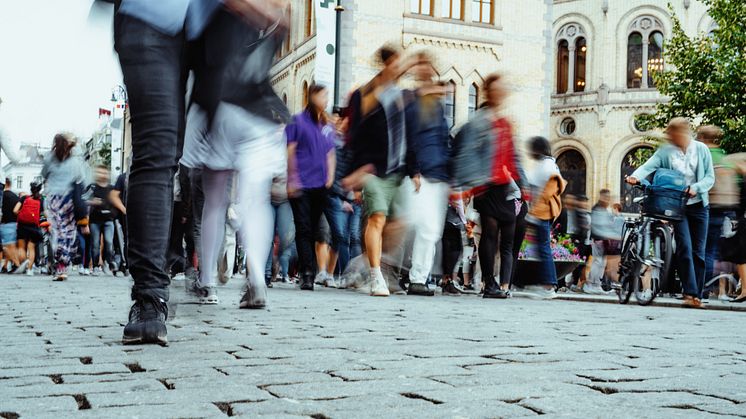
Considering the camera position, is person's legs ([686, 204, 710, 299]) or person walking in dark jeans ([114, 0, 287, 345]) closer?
person walking in dark jeans ([114, 0, 287, 345])

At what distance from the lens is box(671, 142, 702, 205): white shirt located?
920cm

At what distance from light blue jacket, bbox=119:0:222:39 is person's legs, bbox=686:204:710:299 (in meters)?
6.64

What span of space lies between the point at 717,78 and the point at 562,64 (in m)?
16.0

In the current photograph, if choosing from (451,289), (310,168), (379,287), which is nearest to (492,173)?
(379,287)

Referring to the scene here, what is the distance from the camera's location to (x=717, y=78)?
28.6 metres

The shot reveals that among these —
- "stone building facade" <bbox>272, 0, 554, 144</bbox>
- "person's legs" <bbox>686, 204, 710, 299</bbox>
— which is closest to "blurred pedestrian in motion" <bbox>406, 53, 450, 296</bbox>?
"person's legs" <bbox>686, 204, 710, 299</bbox>

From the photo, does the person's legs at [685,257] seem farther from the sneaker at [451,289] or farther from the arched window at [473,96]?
the arched window at [473,96]

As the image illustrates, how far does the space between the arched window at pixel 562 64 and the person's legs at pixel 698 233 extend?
35.8 metres

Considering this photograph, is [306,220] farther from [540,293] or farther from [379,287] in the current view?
[540,293]

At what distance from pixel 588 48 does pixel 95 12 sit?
4124 centimetres

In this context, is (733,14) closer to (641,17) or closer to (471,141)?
(641,17)

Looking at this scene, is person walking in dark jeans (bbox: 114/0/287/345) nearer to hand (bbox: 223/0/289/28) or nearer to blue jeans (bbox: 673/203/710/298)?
hand (bbox: 223/0/289/28)

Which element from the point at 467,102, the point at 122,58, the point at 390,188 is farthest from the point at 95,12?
the point at 467,102

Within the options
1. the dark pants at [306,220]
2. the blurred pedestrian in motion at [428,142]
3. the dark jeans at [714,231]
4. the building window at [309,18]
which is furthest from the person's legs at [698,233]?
the building window at [309,18]
